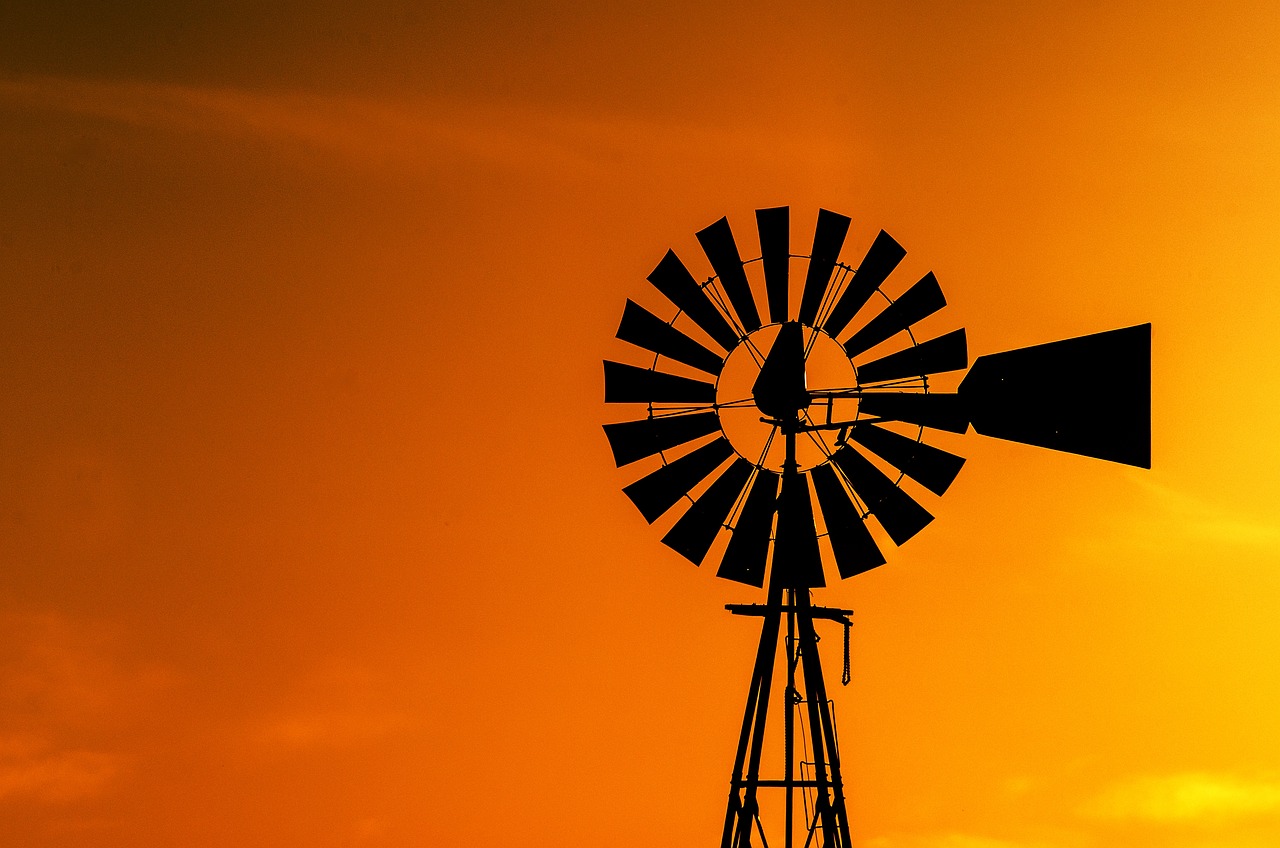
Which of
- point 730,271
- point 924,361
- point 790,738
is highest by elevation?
point 730,271

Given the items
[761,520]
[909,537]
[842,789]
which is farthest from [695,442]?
[842,789]

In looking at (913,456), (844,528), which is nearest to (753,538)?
(844,528)

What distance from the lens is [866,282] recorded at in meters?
12.0

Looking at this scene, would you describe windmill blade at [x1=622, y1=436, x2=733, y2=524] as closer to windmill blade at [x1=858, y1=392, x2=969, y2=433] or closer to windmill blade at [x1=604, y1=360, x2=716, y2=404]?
windmill blade at [x1=604, y1=360, x2=716, y2=404]

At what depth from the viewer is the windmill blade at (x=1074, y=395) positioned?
11234 mm

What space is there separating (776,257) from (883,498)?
5.70 feet

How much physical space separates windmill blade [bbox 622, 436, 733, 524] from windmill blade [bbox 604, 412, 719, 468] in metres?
0.12

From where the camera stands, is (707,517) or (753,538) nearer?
(753,538)

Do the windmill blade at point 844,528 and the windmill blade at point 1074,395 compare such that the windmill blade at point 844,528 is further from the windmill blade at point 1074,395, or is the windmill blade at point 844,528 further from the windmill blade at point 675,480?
the windmill blade at point 1074,395

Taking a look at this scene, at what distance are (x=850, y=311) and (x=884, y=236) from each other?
1.78ft

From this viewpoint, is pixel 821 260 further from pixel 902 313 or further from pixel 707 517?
pixel 707 517

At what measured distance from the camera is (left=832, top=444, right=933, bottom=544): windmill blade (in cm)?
1173

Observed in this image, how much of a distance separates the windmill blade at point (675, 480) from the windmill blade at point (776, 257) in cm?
96

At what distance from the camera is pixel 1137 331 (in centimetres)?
1129
